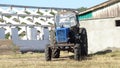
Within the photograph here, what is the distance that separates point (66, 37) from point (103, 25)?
25.5 feet

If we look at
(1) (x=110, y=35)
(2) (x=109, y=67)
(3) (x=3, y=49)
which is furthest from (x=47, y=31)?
(2) (x=109, y=67)

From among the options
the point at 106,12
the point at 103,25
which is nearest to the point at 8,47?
the point at 103,25

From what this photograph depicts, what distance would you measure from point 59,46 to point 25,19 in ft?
72.4

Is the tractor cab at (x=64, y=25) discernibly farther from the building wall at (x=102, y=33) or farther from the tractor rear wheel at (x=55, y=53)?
the building wall at (x=102, y=33)

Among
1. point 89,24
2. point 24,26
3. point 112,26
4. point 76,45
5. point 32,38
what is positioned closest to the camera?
point 76,45

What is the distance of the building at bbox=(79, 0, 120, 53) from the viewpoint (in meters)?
27.5

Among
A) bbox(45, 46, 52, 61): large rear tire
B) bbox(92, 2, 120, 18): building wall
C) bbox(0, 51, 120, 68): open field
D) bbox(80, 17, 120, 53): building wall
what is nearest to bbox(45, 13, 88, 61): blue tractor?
A: bbox(45, 46, 52, 61): large rear tire

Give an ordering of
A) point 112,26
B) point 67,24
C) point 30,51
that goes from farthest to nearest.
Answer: point 30,51
point 112,26
point 67,24

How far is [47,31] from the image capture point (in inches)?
1448

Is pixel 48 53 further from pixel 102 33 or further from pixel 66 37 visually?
pixel 102 33

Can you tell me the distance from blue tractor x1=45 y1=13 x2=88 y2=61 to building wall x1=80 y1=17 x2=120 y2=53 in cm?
492

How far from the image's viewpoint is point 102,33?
28453mm

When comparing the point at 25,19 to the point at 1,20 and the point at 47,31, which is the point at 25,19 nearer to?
the point at 1,20

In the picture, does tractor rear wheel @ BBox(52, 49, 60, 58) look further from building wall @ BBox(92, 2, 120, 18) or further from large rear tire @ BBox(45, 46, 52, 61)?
building wall @ BBox(92, 2, 120, 18)
